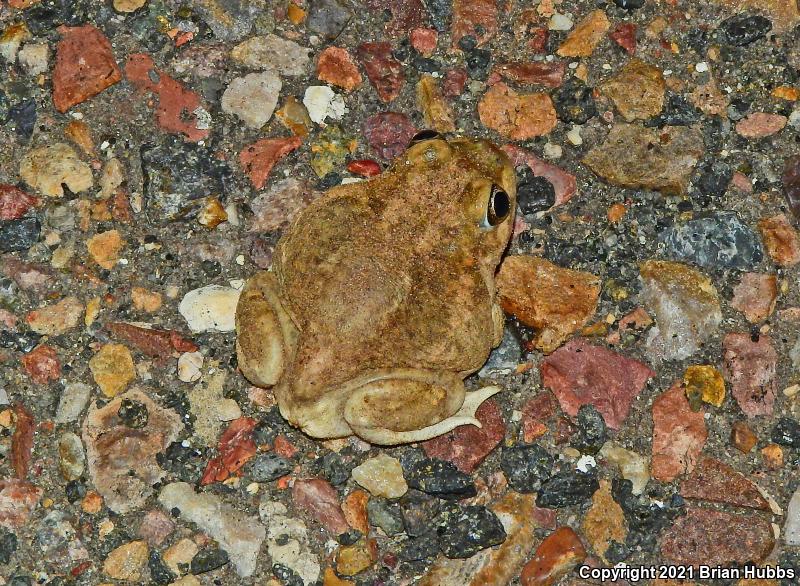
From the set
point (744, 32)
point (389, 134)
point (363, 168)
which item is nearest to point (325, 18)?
point (389, 134)

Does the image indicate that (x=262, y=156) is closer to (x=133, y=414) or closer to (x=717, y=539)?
(x=133, y=414)

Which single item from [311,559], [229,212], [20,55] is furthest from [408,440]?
[20,55]

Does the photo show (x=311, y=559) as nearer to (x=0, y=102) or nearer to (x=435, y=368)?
(x=435, y=368)

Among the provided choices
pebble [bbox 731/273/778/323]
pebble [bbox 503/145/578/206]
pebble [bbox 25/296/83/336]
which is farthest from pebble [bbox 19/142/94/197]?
pebble [bbox 731/273/778/323]

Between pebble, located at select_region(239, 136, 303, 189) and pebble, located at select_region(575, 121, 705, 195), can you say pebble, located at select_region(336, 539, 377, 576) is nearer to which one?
pebble, located at select_region(239, 136, 303, 189)

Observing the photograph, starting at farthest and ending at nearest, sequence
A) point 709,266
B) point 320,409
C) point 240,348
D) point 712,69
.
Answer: point 712,69 → point 709,266 → point 240,348 → point 320,409

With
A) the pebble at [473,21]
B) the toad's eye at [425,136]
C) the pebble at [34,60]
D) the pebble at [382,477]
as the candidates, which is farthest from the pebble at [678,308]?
the pebble at [34,60]
